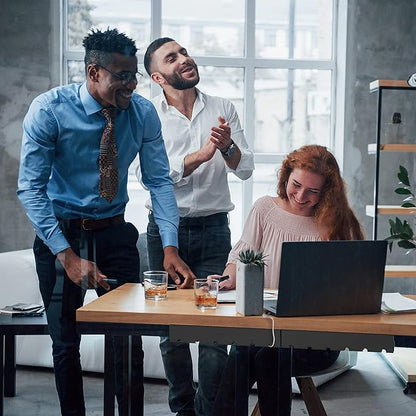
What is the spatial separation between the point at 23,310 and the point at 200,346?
633 mm

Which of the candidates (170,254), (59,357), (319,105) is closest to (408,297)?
(170,254)

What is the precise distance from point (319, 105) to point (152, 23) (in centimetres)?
117

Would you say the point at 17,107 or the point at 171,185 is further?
the point at 17,107

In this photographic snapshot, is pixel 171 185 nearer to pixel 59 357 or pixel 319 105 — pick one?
pixel 59 357

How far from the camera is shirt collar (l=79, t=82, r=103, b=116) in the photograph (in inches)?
97.4

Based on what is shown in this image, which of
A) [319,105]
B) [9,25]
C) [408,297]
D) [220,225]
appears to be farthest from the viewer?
[319,105]

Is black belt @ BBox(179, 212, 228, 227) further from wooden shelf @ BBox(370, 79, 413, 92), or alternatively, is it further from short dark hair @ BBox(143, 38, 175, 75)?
wooden shelf @ BBox(370, 79, 413, 92)

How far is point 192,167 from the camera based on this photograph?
2.97m

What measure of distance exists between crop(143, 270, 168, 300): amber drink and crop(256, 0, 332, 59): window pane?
8.10ft

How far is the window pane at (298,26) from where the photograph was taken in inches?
168

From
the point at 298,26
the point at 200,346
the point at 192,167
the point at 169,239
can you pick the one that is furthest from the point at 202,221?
the point at 298,26

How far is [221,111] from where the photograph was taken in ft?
10.2

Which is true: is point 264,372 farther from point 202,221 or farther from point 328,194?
point 202,221

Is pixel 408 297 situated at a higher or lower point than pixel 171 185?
lower
